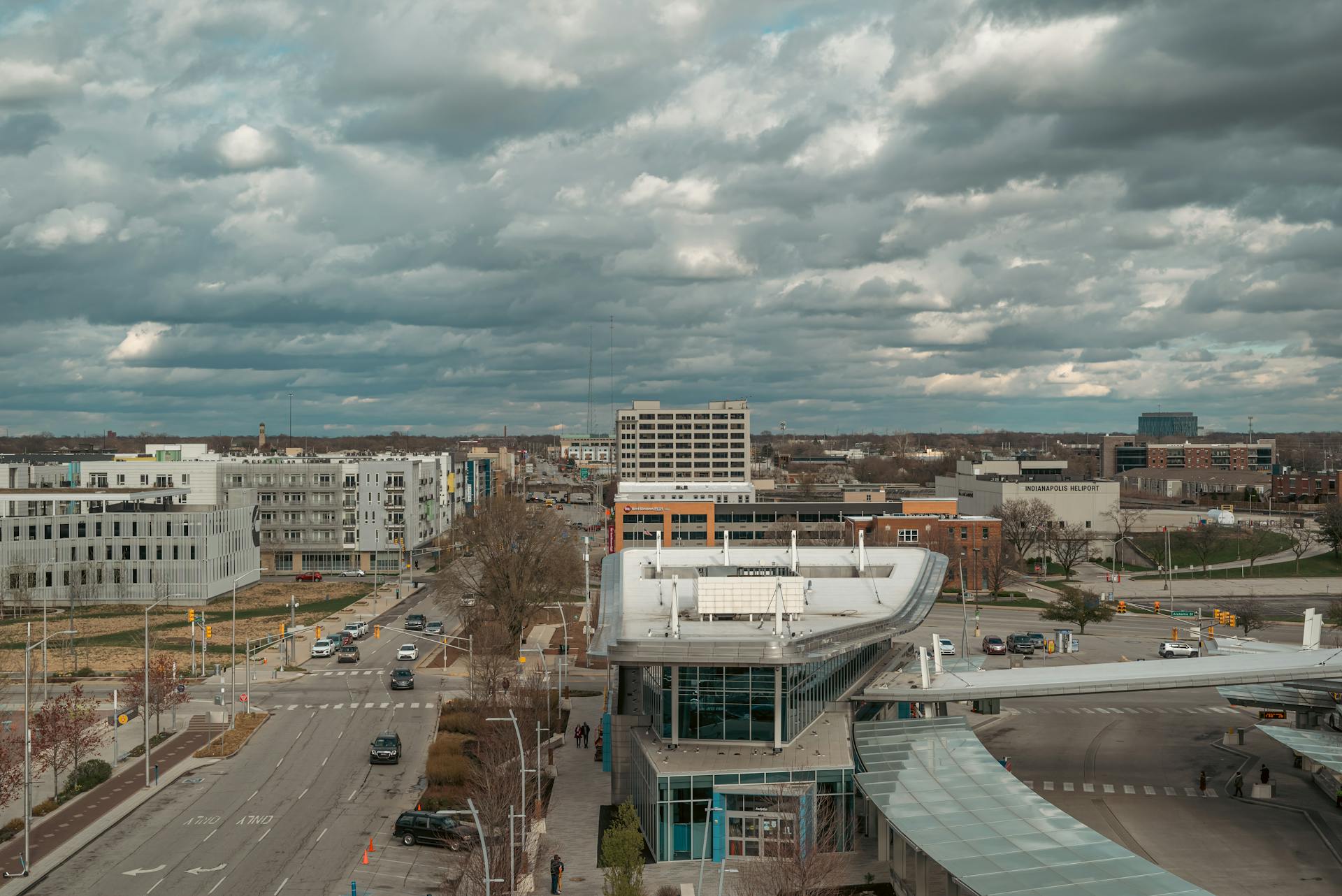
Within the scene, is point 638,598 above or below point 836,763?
above

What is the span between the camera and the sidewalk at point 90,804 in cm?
4669

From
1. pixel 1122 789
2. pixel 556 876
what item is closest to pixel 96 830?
pixel 556 876

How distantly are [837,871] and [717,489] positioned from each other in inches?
5079

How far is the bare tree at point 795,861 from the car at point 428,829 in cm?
1177

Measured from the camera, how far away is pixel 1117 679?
51.4 m

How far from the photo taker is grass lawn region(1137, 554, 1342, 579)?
146m

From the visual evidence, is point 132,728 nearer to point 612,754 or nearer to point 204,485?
point 612,754

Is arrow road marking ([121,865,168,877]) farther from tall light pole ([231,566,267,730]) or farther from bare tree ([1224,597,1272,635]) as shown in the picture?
bare tree ([1224,597,1272,635])

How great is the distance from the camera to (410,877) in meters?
43.3

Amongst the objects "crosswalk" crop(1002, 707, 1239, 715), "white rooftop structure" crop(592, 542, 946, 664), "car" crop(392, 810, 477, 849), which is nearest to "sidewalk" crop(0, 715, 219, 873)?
"car" crop(392, 810, 477, 849)

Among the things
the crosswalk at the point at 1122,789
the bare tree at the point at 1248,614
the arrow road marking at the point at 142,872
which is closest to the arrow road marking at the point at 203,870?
the arrow road marking at the point at 142,872

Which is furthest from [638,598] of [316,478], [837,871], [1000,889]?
[316,478]

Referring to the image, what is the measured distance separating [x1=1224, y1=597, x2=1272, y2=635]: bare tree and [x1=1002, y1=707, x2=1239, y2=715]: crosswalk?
2603 centimetres

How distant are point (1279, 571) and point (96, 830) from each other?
143m
